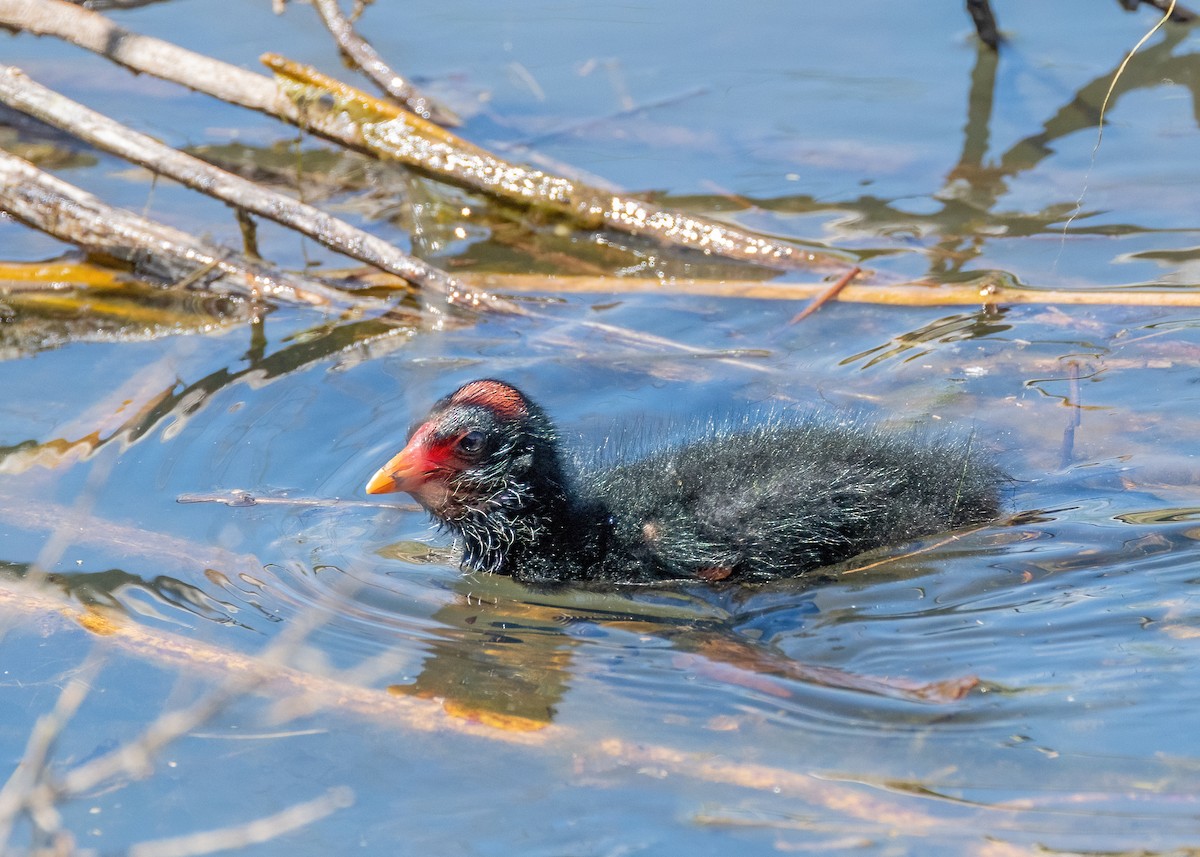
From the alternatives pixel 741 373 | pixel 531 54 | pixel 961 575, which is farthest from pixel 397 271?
pixel 531 54

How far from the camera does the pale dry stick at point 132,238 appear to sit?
18.6 feet

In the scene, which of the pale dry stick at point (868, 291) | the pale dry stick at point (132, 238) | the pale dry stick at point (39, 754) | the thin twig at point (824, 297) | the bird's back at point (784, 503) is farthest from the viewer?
the pale dry stick at point (132, 238)

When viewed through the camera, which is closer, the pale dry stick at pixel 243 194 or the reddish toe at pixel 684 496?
the reddish toe at pixel 684 496

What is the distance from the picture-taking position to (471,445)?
403cm

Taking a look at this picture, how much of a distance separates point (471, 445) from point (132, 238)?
2463mm

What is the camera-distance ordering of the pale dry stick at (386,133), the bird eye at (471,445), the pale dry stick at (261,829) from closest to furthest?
the pale dry stick at (261,829)
the bird eye at (471,445)
the pale dry stick at (386,133)

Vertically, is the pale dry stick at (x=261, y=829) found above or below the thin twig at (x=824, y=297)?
below

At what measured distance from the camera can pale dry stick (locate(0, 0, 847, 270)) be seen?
19.5 feet

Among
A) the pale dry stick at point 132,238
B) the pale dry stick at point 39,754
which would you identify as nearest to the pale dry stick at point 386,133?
the pale dry stick at point 132,238

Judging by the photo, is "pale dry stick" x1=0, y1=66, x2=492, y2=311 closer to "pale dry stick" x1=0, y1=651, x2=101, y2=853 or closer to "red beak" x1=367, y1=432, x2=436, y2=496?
"red beak" x1=367, y1=432, x2=436, y2=496

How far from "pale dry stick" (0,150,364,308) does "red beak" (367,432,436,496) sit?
5.80 feet

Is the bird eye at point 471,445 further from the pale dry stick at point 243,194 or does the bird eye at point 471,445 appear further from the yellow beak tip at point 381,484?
the pale dry stick at point 243,194

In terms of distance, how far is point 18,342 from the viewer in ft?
18.1

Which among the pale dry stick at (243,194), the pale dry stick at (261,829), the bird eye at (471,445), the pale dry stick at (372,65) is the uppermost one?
the pale dry stick at (372,65)
